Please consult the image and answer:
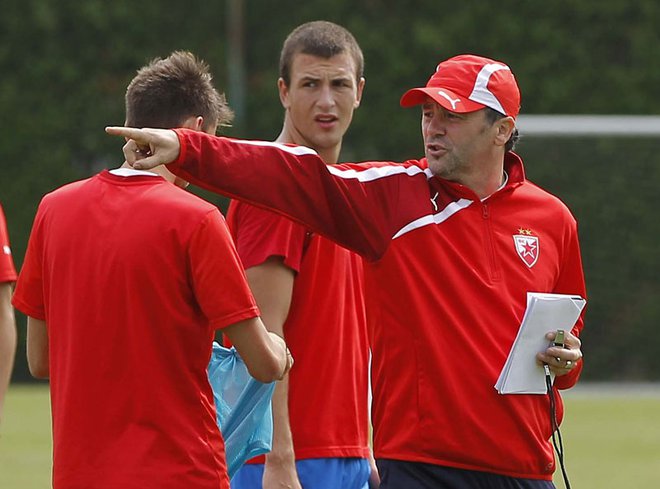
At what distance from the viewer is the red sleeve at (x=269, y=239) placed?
404cm

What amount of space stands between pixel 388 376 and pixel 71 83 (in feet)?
42.1

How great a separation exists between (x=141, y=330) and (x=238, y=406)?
0.53 metres

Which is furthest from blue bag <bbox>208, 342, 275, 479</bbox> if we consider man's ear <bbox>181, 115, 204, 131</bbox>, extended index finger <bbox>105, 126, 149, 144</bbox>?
extended index finger <bbox>105, 126, 149, 144</bbox>

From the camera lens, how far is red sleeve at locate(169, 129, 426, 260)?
11.2 feet

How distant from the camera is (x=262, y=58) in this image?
1616cm

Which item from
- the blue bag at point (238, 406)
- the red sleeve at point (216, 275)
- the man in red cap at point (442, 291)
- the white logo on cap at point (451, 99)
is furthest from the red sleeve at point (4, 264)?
the white logo on cap at point (451, 99)

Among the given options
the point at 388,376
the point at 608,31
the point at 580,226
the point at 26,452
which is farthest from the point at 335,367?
the point at 608,31

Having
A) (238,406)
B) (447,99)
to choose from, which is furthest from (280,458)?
(447,99)

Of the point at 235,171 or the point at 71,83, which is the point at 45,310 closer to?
the point at 235,171

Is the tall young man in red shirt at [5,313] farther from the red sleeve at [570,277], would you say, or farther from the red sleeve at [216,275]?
the red sleeve at [570,277]

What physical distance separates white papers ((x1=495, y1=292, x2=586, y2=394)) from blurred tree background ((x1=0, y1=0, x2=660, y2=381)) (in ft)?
38.7

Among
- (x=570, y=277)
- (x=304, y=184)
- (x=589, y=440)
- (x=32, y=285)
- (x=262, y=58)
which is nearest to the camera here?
(x=32, y=285)

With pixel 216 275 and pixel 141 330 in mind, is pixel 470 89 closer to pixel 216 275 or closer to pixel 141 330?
pixel 216 275

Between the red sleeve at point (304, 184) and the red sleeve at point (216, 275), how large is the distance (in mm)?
194
